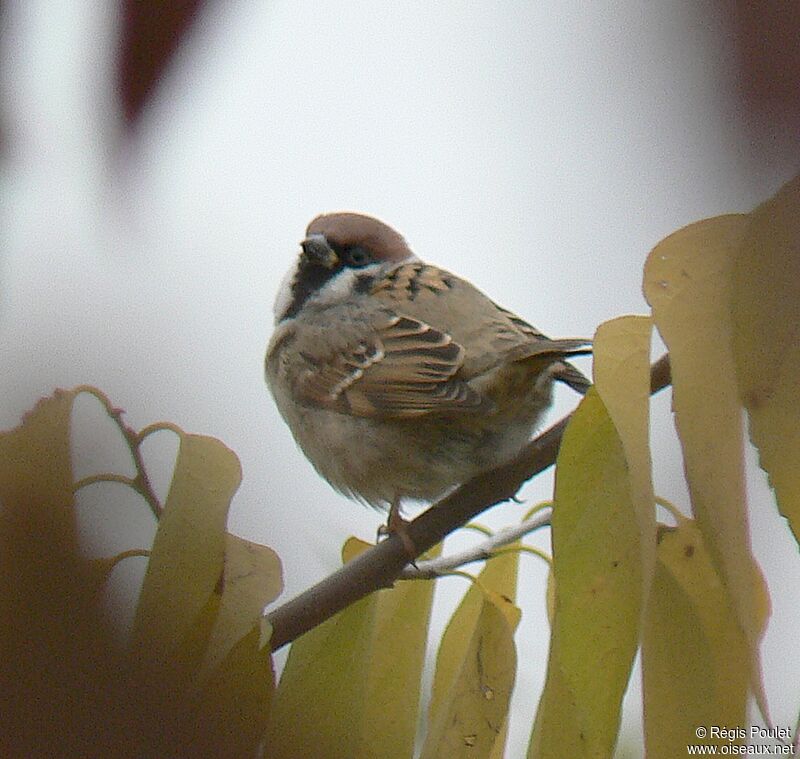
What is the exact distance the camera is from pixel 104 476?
422mm

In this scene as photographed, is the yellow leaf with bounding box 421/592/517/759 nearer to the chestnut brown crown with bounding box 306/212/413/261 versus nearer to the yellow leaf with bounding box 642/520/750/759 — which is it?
the yellow leaf with bounding box 642/520/750/759

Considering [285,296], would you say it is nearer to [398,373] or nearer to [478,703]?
[398,373]

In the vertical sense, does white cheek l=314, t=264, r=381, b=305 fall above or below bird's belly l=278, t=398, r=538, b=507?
above

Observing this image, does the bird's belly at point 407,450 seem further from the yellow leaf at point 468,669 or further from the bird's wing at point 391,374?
the yellow leaf at point 468,669

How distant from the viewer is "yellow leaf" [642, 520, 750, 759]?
1139 mm

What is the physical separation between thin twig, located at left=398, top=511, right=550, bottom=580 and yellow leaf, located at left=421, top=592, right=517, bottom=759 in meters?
0.14

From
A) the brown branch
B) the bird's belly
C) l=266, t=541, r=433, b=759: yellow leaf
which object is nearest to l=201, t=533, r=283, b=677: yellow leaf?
l=266, t=541, r=433, b=759: yellow leaf

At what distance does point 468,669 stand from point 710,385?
2.03ft

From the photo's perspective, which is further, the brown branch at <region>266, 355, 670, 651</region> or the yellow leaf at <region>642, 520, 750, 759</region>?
the brown branch at <region>266, 355, 670, 651</region>

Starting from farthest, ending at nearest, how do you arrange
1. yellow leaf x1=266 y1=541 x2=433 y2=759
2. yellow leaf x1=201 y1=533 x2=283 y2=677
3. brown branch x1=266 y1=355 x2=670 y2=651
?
1. brown branch x1=266 y1=355 x2=670 y2=651
2. yellow leaf x1=266 y1=541 x2=433 y2=759
3. yellow leaf x1=201 y1=533 x2=283 y2=677

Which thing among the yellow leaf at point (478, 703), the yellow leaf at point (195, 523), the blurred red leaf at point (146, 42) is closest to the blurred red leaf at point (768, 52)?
the blurred red leaf at point (146, 42)

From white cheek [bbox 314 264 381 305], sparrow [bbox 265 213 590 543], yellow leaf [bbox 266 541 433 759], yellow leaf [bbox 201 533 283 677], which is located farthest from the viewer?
white cheek [bbox 314 264 381 305]

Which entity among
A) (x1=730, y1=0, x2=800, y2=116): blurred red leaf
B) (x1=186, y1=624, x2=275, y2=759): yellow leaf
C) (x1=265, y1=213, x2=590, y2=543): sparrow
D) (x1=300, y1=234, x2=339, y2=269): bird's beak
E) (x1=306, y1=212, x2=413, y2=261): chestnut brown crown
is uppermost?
(x1=306, y1=212, x2=413, y2=261): chestnut brown crown

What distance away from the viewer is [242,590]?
1192 mm
